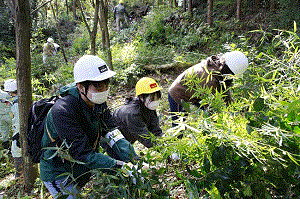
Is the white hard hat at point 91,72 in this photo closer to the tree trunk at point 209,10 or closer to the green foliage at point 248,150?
the green foliage at point 248,150

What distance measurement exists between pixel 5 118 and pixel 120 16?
1019cm

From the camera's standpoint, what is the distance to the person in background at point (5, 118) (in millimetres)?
5499

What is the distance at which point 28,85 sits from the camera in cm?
340

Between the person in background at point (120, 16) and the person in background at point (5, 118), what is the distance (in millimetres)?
9838

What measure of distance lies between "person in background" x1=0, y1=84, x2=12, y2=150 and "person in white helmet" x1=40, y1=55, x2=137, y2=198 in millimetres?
3905

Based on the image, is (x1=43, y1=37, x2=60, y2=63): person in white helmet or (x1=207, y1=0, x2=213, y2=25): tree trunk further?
(x1=43, y1=37, x2=60, y2=63): person in white helmet

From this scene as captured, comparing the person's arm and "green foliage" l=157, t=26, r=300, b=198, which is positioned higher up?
"green foliage" l=157, t=26, r=300, b=198

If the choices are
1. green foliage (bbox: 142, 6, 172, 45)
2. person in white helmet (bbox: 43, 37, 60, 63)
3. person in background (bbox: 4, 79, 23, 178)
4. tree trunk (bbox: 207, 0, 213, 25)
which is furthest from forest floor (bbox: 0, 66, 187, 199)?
person in white helmet (bbox: 43, 37, 60, 63)

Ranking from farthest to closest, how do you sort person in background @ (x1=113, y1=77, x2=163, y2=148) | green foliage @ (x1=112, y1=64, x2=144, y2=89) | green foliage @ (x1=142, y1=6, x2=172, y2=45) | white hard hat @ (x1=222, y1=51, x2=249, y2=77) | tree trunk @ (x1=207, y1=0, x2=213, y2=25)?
green foliage @ (x1=142, y1=6, x2=172, y2=45) < tree trunk @ (x1=207, y1=0, x2=213, y2=25) < green foliage @ (x1=112, y1=64, x2=144, y2=89) < person in background @ (x1=113, y1=77, x2=163, y2=148) < white hard hat @ (x1=222, y1=51, x2=249, y2=77)

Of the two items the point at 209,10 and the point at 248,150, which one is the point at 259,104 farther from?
the point at 209,10

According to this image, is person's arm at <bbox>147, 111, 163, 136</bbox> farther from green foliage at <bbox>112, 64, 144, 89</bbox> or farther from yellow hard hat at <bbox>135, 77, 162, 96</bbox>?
green foliage at <bbox>112, 64, 144, 89</bbox>

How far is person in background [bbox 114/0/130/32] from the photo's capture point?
14.3 m

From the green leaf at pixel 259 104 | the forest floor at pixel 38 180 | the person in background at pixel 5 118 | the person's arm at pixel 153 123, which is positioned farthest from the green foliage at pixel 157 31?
the green leaf at pixel 259 104

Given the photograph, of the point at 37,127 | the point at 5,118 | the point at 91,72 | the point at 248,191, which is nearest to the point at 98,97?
the point at 91,72
